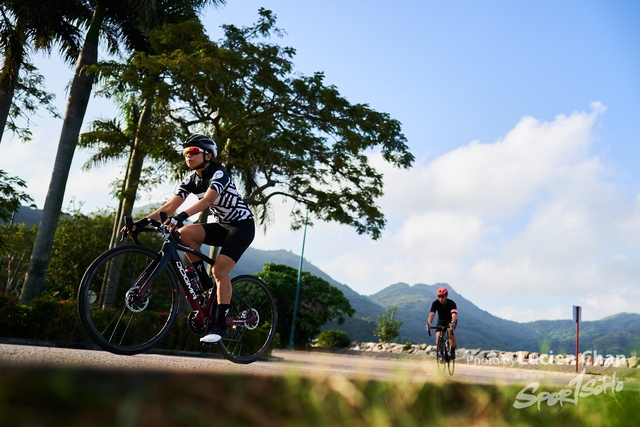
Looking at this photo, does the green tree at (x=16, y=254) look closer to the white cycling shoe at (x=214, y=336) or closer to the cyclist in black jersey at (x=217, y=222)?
the cyclist in black jersey at (x=217, y=222)

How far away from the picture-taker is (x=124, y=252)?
4.92 metres

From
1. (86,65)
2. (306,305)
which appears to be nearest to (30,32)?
(86,65)

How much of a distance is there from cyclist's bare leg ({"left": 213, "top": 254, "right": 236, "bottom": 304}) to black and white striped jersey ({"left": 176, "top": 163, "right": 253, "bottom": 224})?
368 millimetres

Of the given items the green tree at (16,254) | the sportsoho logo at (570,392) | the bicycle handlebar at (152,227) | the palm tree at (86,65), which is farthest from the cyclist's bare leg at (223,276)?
the green tree at (16,254)

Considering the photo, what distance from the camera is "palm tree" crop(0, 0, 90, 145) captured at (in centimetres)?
1920

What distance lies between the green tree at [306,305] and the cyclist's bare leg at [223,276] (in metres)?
27.7

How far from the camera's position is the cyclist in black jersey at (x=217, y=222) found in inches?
212

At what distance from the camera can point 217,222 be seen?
5641 mm

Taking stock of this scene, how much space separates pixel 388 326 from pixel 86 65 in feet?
80.2

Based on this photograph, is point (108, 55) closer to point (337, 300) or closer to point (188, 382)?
point (337, 300)

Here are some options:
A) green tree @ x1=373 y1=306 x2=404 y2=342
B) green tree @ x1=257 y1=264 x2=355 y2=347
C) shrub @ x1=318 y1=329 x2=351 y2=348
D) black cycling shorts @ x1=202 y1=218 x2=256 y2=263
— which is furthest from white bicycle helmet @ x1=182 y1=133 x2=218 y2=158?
green tree @ x1=373 y1=306 x2=404 y2=342

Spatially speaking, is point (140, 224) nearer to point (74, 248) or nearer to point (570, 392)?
point (570, 392)

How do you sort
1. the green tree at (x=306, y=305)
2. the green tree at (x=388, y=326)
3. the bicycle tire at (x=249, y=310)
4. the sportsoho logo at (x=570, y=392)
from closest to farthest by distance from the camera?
1. the sportsoho logo at (x=570, y=392)
2. the bicycle tire at (x=249, y=310)
3. the green tree at (x=306, y=305)
4. the green tree at (x=388, y=326)

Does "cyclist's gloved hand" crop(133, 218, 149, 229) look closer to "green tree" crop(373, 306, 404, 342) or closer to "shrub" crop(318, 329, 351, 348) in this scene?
"shrub" crop(318, 329, 351, 348)
